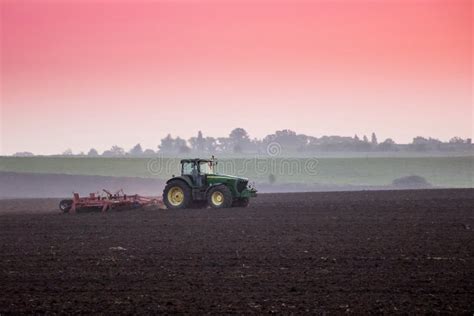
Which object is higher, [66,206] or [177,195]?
[177,195]

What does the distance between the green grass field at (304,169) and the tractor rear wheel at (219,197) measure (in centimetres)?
4698

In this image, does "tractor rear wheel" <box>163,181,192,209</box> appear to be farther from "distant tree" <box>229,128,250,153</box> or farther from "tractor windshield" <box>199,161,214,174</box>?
"distant tree" <box>229,128,250,153</box>

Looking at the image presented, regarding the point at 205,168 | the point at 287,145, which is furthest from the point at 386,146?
the point at 205,168

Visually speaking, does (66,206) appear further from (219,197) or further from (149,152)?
(149,152)

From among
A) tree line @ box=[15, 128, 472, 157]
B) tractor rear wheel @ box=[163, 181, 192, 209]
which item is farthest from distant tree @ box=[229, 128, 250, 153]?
tractor rear wheel @ box=[163, 181, 192, 209]

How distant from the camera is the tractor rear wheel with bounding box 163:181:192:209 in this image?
104ft

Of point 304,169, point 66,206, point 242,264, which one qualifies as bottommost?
point 242,264

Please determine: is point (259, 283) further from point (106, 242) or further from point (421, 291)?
point (106, 242)

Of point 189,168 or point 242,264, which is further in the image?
point 189,168

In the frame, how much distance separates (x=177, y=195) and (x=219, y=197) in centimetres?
173

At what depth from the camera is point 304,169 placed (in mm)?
90438

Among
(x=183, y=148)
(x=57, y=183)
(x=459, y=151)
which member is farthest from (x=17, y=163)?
(x=459, y=151)

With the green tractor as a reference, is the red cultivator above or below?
below

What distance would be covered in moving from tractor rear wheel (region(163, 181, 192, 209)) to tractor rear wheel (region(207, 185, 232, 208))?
830 mm
